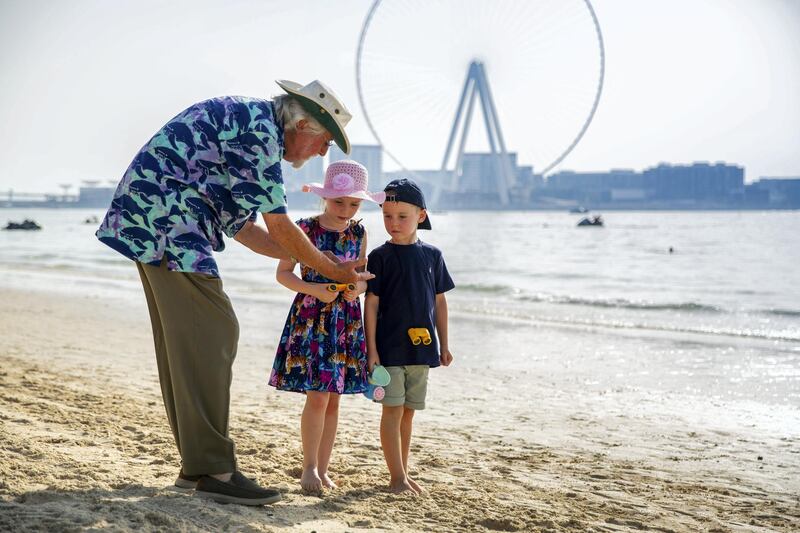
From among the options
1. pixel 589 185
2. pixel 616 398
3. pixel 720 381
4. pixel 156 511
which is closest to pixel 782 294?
pixel 720 381

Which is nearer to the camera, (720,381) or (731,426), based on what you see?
(731,426)

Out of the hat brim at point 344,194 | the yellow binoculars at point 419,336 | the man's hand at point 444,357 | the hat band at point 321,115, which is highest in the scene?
the hat band at point 321,115

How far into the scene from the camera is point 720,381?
6953mm

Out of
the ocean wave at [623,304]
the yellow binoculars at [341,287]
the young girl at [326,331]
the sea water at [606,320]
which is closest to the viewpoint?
the yellow binoculars at [341,287]

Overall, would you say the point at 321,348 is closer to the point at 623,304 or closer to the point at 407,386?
the point at 407,386

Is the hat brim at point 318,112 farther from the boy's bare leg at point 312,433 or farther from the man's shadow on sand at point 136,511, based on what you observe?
the man's shadow on sand at point 136,511

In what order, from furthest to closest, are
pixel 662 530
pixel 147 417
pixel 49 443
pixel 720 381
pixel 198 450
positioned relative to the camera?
pixel 720 381 < pixel 147 417 < pixel 49 443 < pixel 662 530 < pixel 198 450

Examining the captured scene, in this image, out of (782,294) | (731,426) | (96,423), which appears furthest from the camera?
(782,294)

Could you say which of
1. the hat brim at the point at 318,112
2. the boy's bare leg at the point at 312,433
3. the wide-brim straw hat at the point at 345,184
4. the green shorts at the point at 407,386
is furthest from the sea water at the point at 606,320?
the hat brim at the point at 318,112

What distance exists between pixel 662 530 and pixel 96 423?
2493mm

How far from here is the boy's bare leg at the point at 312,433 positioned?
328 cm

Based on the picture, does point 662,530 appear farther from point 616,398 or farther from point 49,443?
point 616,398

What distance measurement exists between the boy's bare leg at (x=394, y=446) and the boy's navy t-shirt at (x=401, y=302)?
0.66ft

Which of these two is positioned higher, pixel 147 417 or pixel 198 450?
pixel 198 450
